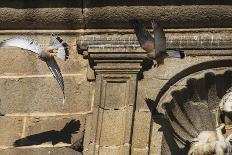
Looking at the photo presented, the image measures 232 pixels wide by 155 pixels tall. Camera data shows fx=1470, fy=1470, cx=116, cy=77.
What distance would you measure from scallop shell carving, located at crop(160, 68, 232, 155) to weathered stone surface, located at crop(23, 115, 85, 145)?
706mm

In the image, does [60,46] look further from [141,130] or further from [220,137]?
[220,137]

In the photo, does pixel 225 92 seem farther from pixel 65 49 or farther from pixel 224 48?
pixel 65 49

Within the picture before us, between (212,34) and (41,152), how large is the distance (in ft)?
5.61

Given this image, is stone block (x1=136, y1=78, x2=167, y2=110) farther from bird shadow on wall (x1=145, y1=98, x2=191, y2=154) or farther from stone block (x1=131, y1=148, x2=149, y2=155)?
stone block (x1=131, y1=148, x2=149, y2=155)

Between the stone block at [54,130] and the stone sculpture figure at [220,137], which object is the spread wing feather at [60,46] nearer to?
the stone block at [54,130]

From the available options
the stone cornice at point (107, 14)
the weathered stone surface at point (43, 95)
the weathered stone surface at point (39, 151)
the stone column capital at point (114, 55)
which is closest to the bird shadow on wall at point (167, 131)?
the stone column capital at point (114, 55)

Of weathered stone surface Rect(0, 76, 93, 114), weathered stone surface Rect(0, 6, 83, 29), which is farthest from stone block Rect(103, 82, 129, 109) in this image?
weathered stone surface Rect(0, 6, 83, 29)

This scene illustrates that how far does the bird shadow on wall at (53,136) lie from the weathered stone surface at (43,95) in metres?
0.17

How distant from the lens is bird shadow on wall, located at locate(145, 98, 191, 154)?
11664 mm

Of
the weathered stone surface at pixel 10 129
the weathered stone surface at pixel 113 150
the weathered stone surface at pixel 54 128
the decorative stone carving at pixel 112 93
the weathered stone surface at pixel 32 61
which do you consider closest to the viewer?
the weathered stone surface at pixel 113 150

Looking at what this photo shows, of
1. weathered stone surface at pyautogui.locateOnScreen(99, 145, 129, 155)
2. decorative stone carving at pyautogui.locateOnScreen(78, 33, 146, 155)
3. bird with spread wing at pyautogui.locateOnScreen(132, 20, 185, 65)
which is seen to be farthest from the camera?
bird with spread wing at pyautogui.locateOnScreen(132, 20, 185, 65)

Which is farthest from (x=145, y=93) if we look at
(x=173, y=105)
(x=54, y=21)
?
(x=54, y=21)

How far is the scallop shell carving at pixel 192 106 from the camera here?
38.9 ft

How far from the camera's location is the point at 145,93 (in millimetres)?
11773
